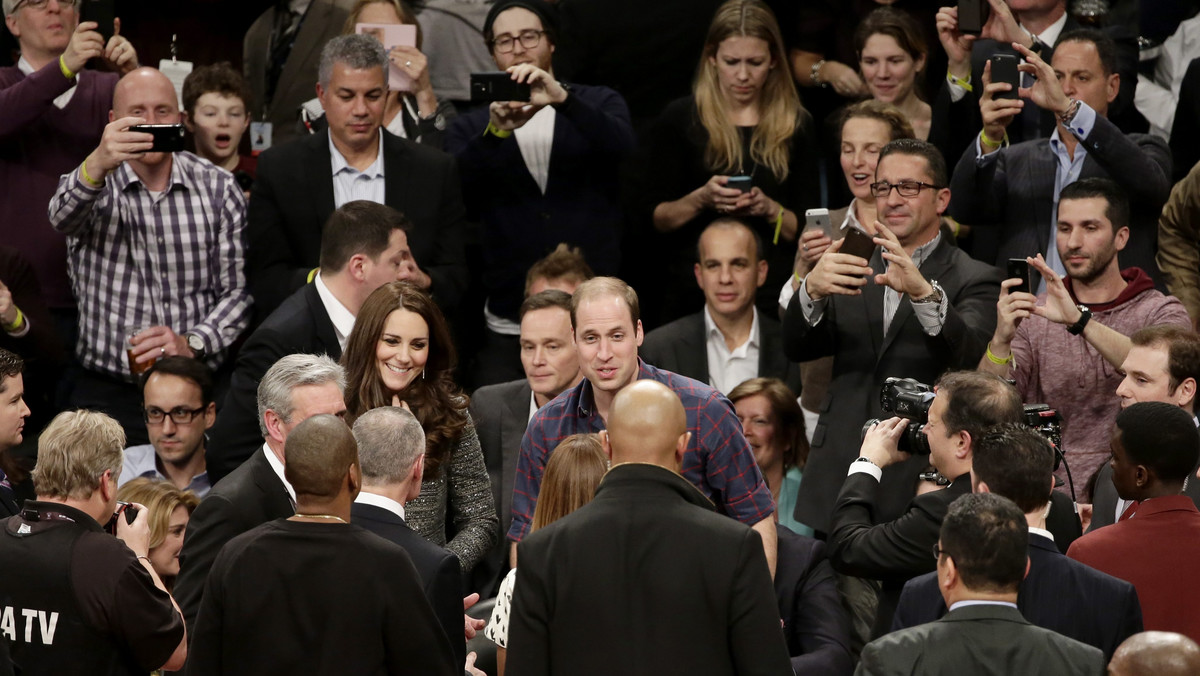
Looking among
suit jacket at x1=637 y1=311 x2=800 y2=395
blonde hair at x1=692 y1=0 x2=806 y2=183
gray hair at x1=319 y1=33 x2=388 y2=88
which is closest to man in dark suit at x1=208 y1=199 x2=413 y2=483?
gray hair at x1=319 y1=33 x2=388 y2=88

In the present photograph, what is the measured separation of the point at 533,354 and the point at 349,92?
1537 millimetres

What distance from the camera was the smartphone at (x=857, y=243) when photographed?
5.67m

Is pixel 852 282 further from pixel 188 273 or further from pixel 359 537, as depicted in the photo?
pixel 188 273

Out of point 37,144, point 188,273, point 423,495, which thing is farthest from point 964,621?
point 37,144

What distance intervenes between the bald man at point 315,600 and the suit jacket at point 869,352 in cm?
249

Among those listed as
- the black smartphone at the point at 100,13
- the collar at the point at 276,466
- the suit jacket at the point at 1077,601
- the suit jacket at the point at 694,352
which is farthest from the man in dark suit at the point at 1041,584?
the black smartphone at the point at 100,13

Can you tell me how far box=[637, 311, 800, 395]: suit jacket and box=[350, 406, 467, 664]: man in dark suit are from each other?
2490mm

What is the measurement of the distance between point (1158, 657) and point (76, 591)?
109 inches

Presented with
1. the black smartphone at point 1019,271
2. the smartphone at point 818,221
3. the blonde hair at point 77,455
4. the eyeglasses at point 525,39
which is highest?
the eyeglasses at point 525,39

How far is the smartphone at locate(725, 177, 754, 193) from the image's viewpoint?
6984 mm

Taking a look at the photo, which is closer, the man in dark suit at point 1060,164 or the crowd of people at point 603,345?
the crowd of people at point 603,345

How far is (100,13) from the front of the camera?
7043 millimetres

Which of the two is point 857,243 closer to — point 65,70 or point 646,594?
point 646,594

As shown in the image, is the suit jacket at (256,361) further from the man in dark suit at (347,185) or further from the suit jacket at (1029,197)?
the suit jacket at (1029,197)
